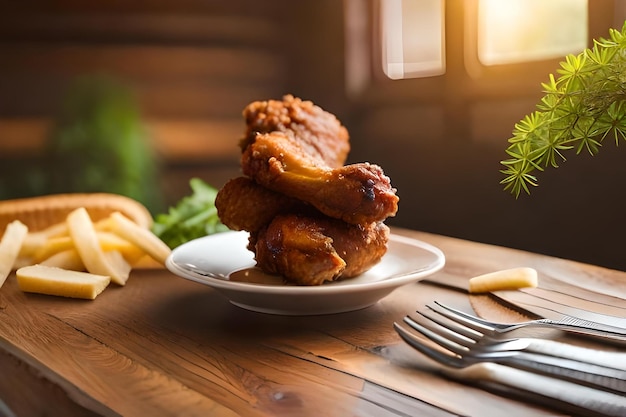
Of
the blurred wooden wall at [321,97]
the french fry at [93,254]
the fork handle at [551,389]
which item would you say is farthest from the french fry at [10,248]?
the blurred wooden wall at [321,97]

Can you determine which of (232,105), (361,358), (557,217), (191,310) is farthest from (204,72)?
(361,358)

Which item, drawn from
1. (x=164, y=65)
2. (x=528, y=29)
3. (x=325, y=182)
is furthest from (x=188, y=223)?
(x=164, y=65)

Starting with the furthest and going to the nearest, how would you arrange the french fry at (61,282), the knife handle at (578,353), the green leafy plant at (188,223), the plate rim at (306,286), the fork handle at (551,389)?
1. the green leafy plant at (188,223)
2. the french fry at (61,282)
3. the plate rim at (306,286)
4. the knife handle at (578,353)
5. the fork handle at (551,389)

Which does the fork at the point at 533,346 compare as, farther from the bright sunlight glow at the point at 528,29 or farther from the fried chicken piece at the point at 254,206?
the bright sunlight glow at the point at 528,29

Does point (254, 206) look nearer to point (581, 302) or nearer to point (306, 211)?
point (306, 211)

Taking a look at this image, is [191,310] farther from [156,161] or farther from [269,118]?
[156,161]
